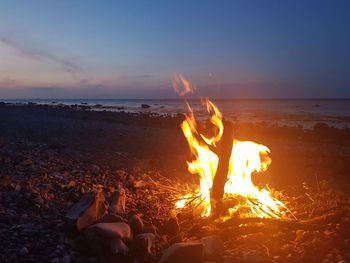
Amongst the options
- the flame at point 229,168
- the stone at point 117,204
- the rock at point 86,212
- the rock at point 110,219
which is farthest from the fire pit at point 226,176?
the rock at point 86,212

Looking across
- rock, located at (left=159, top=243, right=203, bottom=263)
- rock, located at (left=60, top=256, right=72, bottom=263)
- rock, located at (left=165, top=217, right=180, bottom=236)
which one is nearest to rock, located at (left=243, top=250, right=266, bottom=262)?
rock, located at (left=159, top=243, right=203, bottom=263)

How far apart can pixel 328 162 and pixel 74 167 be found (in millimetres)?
8939

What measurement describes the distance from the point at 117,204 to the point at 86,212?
1061 millimetres

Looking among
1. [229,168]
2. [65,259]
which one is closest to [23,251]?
[65,259]

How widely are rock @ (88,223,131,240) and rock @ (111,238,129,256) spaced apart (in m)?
0.08

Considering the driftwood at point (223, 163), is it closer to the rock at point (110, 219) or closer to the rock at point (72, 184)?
the rock at point (110, 219)

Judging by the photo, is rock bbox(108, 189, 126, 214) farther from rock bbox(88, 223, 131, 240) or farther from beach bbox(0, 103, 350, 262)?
rock bbox(88, 223, 131, 240)

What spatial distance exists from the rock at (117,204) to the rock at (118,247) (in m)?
1.21

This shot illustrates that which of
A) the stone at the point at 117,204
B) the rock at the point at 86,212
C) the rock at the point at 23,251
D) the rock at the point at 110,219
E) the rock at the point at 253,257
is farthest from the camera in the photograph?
the stone at the point at 117,204

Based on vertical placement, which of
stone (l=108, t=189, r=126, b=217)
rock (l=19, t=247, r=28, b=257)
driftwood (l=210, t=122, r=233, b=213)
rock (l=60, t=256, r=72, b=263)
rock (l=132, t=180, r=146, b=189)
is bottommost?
rock (l=60, t=256, r=72, b=263)

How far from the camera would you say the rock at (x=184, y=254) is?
5211mm

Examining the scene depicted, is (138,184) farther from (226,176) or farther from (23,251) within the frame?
(23,251)

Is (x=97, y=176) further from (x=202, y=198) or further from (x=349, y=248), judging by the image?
(x=349, y=248)

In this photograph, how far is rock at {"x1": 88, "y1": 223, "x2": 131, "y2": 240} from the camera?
538 cm
